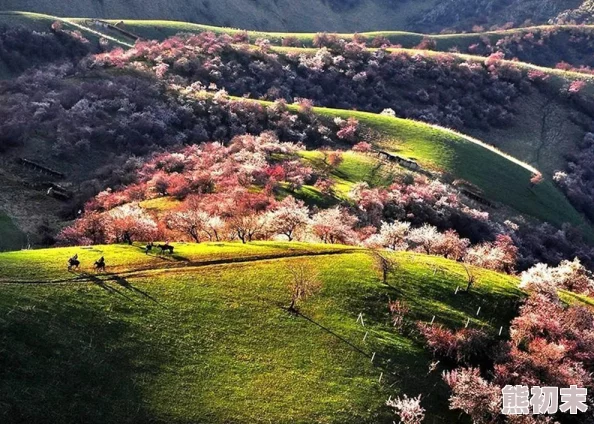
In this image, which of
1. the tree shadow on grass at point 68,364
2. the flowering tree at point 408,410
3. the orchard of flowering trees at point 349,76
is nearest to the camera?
the tree shadow on grass at point 68,364

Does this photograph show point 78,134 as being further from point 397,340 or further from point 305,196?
point 397,340

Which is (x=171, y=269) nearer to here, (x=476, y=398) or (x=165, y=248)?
(x=165, y=248)

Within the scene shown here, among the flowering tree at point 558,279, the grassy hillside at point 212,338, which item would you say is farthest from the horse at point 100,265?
the flowering tree at point 558,279

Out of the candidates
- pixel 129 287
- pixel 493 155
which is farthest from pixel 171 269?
pixel 493 155

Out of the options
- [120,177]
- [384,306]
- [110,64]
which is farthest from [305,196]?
[110,64]

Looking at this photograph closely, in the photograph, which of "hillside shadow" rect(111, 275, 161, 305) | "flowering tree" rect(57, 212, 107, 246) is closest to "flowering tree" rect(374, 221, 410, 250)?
"hillside shadow" rect(111, 275, 161, 305)

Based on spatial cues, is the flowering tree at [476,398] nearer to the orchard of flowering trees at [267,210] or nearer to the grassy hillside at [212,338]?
the grassy hillside at [212,338]
